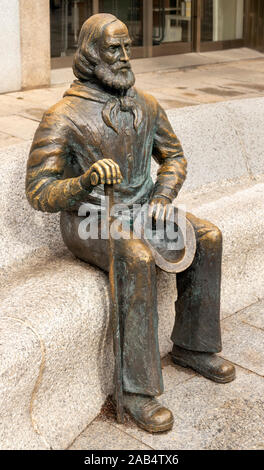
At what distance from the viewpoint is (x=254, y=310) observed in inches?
181

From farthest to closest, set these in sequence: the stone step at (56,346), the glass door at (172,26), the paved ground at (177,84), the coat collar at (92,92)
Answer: the glass door at (172,26) → the paved ground at (177,84) → the coat collar at (92,92) → the stone step at (56,346)

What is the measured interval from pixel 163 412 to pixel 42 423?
0.53m

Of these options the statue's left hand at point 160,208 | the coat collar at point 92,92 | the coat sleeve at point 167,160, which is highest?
the coat collar at point 92,92

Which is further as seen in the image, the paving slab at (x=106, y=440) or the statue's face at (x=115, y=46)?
the statue's face at (x=115, y=46)

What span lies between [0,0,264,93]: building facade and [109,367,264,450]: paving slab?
4941mm

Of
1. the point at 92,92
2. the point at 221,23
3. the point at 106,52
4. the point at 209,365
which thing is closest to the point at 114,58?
the point at 106,52

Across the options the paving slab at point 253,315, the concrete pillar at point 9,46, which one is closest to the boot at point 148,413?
the paving slab at point 253,315

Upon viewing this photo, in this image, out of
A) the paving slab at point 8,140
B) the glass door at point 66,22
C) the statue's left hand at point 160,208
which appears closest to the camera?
the statue's left hand at point 160,208

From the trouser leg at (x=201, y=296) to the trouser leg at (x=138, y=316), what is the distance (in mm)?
388

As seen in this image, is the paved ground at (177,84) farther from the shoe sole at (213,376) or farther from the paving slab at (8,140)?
the shoe sole at (213,376)

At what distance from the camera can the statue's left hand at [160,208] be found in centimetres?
366

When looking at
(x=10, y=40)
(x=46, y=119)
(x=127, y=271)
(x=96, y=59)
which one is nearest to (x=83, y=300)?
(x=127, y=271)

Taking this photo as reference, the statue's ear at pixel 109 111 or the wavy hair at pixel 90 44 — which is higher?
the wavy hair at pixel 90 44

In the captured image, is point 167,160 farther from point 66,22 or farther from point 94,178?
point 66,22
